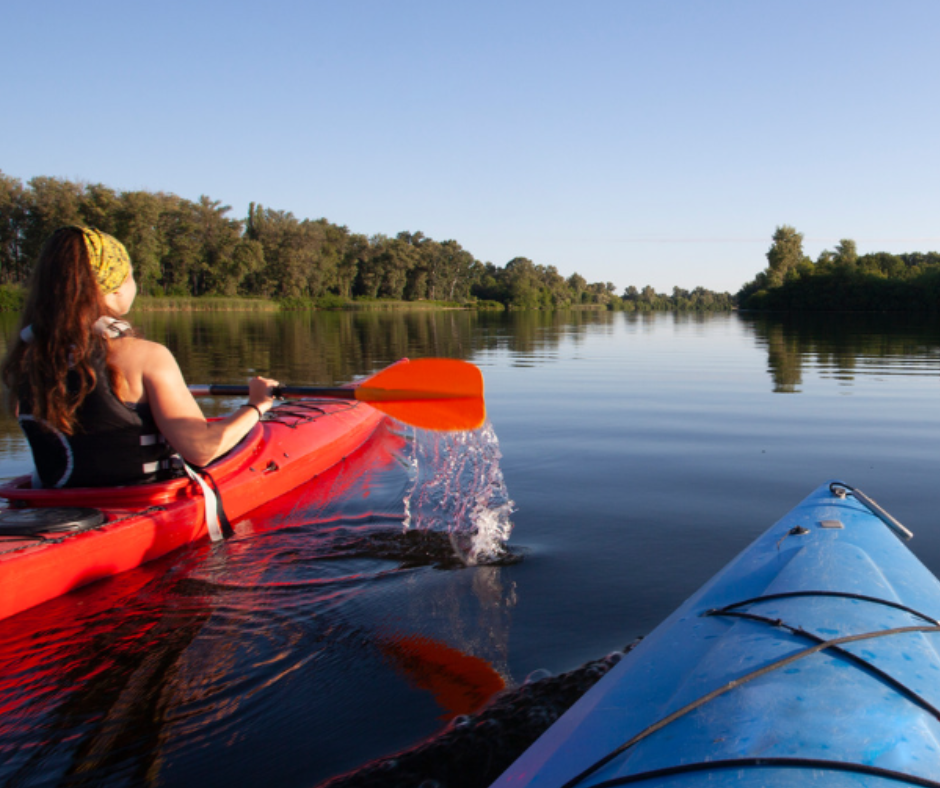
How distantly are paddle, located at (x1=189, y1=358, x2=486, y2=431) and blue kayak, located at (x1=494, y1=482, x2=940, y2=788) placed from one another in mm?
2176

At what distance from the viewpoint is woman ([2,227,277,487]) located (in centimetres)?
277

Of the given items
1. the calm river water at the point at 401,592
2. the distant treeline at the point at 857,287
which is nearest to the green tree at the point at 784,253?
the distant treeline at the point at 857,287

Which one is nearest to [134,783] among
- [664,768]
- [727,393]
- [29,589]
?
[29,589]

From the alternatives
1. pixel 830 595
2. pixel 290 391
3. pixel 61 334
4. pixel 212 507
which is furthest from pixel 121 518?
pixel 830 595

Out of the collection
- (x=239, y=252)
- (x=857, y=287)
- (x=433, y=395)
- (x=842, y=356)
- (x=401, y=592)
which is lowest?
(x=401, y=592)

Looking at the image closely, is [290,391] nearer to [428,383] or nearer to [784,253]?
[428,383]

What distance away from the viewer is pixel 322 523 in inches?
157

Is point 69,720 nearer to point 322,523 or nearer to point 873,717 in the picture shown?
point 322,523

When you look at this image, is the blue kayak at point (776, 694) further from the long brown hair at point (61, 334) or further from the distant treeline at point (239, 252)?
the distant treeline at point (239, 252)

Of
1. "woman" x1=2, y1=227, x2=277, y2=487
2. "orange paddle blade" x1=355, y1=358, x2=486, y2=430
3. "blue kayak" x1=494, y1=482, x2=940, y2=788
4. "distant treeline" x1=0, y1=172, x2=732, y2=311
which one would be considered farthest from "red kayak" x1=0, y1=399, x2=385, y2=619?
"distant treeline" x1=0, y1=172, x2=732, y2=311

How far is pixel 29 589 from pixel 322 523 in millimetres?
1561

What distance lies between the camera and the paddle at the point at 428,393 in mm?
4168

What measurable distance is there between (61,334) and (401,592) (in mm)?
1823

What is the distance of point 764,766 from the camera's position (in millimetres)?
1181
